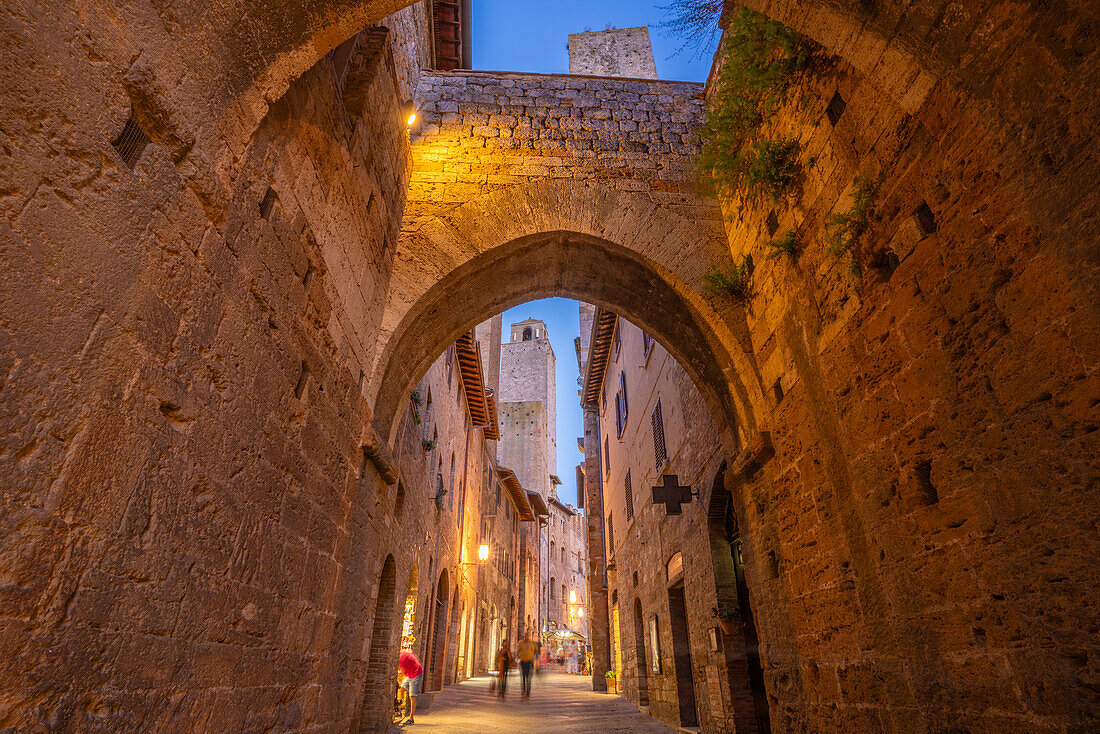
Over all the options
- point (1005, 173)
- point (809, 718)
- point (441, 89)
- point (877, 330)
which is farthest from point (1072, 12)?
point (441, 89)

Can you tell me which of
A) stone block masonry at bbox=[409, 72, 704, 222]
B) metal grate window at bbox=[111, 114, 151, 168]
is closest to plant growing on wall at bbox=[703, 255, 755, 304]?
stone block masonry at bbox=[409, 72, 704, 222]

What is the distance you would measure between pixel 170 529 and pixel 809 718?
436 centimetres

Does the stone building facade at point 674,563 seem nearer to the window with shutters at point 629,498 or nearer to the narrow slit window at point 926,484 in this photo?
the window with shutters at point 629,498

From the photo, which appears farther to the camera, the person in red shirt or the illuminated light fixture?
the person in red shirt

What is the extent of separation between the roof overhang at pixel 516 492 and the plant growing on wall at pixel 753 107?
18541mm

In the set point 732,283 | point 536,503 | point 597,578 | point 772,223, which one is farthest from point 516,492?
point 772,223

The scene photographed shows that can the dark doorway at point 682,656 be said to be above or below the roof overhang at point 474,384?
below

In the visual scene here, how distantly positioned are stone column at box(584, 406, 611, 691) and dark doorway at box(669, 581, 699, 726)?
26.9 ft

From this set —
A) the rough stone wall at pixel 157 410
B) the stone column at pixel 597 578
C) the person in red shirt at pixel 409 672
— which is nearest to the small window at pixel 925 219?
the rough stone wall at pixel 157 410

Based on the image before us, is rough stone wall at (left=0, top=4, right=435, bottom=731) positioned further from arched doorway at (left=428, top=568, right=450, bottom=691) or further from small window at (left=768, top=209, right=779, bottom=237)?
arched doorway at (left=428, top=568, right=450, bottom=691)

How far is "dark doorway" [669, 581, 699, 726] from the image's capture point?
782 cm

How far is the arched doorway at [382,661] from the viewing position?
6652 mm

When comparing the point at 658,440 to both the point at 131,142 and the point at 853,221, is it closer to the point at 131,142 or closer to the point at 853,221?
the point at 853,221

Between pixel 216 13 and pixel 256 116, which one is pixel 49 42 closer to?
pixel 216 13
